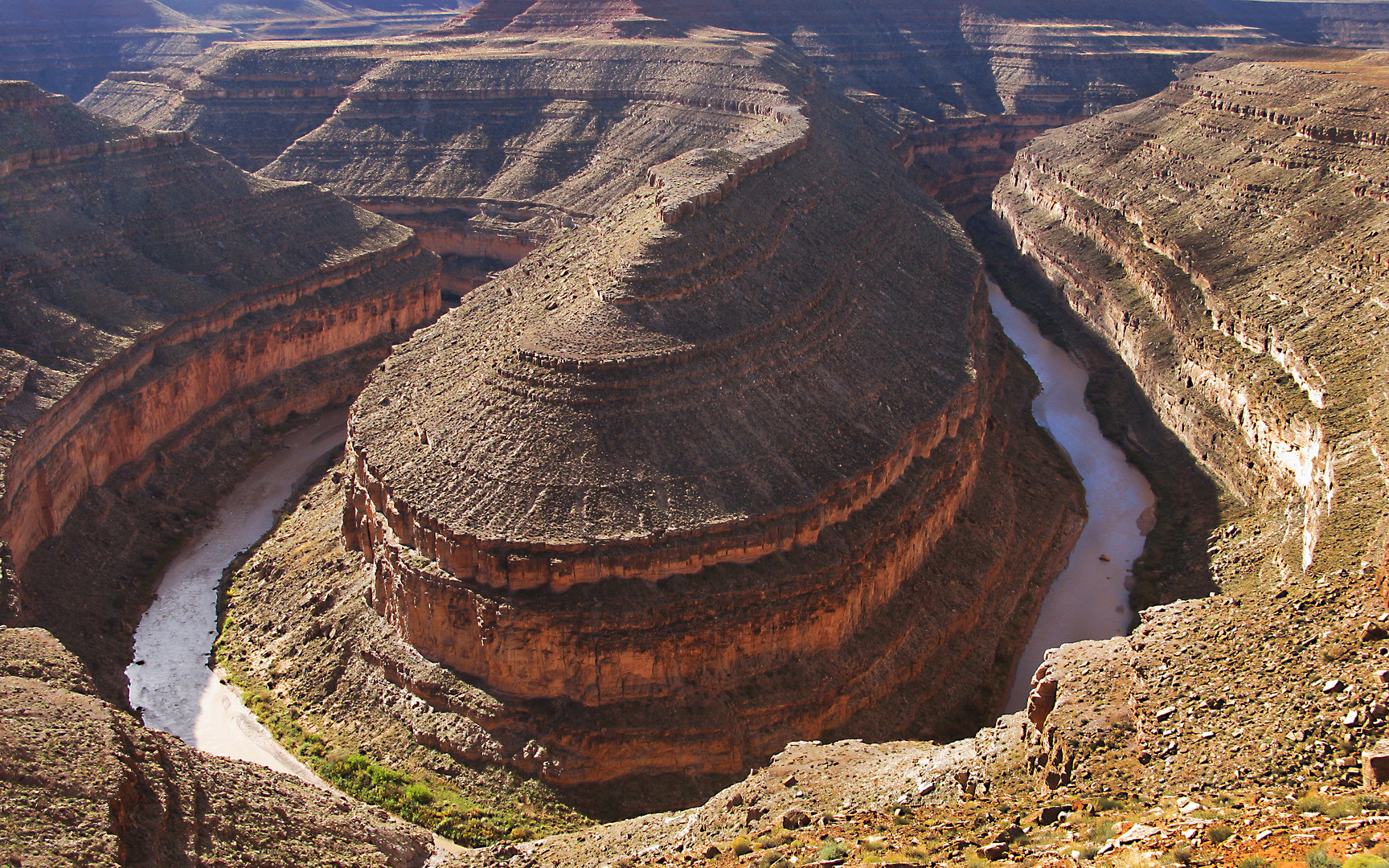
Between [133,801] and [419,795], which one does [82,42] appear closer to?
[419,795]

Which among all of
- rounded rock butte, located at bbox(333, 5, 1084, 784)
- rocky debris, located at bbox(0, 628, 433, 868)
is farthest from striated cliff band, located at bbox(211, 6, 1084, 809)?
rocky debris, located at bbox(0, 628, 433, 868)

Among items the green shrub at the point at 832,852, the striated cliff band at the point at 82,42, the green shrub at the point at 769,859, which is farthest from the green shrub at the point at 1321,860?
the striated cliff band at the point at 82,42

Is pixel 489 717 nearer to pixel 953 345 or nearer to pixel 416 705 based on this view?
pixel 416 705

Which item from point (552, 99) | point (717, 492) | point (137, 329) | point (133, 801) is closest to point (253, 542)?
point (137, 329)

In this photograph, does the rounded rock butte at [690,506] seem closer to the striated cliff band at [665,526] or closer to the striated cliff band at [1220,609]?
the striated cliff band at [665,526]

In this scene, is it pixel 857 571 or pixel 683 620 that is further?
pixel 857 571

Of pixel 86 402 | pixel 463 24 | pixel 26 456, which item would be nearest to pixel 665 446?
pixel 26 456
